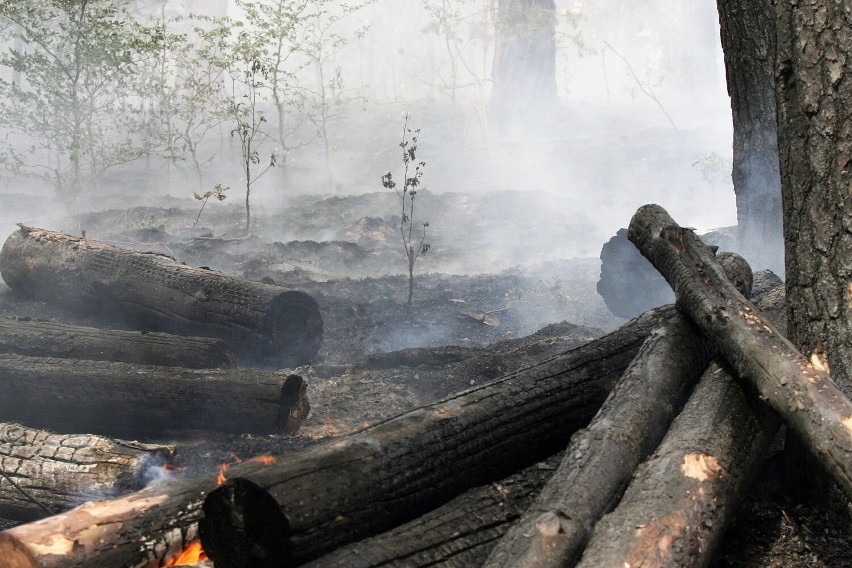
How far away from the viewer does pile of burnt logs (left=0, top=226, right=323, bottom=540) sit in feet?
12.9

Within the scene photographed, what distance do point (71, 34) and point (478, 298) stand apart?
9.00m

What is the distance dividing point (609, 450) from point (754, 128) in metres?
4.37

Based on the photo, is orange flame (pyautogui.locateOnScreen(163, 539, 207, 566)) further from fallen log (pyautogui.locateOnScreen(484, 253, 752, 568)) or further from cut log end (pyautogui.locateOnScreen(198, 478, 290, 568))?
fallen log (pyautogui.locateOnScreen(484, 253, 752, 568))

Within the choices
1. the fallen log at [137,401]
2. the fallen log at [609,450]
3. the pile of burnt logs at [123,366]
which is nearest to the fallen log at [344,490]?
the fallen log at [609,450]

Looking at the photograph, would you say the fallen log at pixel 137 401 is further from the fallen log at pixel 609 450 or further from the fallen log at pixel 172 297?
→ the fallen log at pixel 609 450

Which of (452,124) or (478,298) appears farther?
(452,124)

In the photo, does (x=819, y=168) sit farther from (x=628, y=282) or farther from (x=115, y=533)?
(x=628, y=282)

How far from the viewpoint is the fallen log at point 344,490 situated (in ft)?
8.32

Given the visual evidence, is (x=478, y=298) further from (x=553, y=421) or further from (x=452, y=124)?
(x=452, y=124)

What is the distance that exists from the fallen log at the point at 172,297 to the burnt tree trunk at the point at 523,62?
16.8m

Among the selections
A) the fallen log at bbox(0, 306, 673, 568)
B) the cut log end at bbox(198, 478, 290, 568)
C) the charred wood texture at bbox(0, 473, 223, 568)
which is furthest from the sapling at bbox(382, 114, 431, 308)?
the cut log end at bbox(198, 478, 290, 568)

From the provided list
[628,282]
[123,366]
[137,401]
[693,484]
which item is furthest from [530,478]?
[628,282]

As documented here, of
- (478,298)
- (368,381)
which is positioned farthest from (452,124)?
(368,381)

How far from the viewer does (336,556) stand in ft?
8.13
